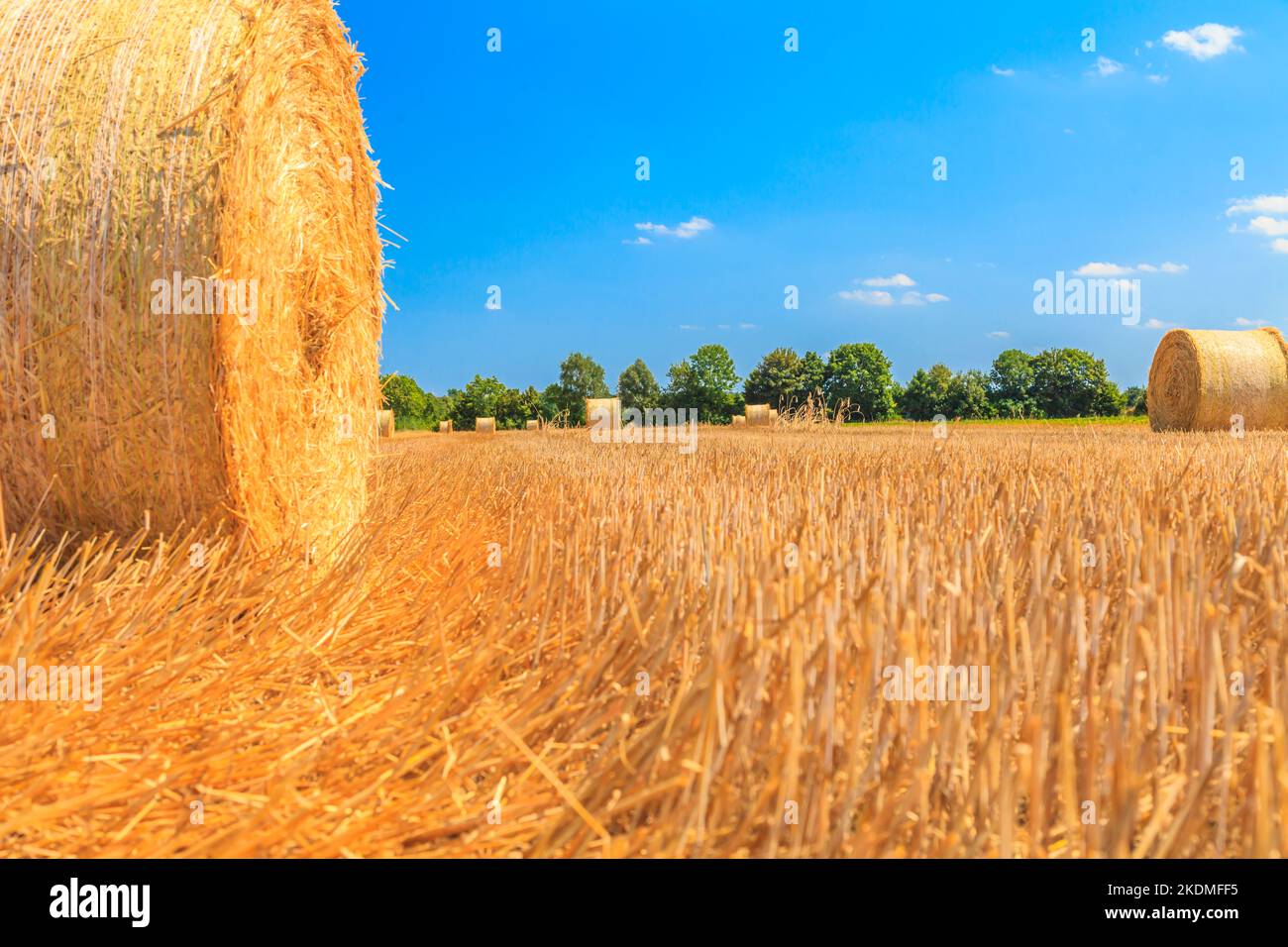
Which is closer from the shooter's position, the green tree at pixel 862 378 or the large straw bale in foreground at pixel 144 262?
the large straw bale in foreground at pixel 144 262

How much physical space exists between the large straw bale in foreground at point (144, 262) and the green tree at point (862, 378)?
51.6 metres

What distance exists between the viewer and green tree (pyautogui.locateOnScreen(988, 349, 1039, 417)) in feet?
168

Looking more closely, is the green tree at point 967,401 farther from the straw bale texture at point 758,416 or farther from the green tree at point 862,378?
the straw bale texture at point 758,416

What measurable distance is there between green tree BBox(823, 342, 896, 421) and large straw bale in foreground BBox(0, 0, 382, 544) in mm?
51647

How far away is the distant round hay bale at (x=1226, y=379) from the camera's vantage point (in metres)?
11.9

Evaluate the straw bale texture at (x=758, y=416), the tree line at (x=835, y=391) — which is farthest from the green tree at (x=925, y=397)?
the straw bale texture at (x=758, y=416)

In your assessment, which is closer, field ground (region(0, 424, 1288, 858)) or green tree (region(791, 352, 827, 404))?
field ground (region(0, 424, 1288, 858))

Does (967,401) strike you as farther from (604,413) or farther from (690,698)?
(690,698)

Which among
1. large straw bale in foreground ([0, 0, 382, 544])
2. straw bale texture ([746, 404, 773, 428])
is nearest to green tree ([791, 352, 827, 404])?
straw bale texture ([746, 404, 773, 428])

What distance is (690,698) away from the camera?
157 cm

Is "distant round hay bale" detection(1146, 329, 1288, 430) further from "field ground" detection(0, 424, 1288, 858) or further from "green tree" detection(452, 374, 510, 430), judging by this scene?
"green tree" detection(452, 374, 510, 430)

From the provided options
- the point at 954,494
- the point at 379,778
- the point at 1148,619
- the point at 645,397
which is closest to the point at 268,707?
the point at 379,778

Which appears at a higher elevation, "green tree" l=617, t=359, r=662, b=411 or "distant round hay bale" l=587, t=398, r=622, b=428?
"green tree" l=617, t=359, r=662, b=411
